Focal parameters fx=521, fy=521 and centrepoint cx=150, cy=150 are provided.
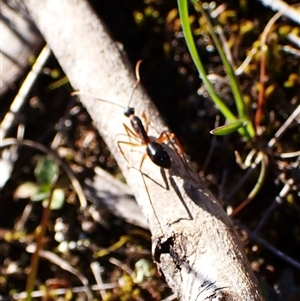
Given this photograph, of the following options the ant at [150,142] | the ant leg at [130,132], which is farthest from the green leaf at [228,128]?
the ant leg at [130,132]

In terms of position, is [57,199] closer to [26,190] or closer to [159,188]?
[26,190]

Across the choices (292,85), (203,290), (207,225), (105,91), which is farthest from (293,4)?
(203,290)

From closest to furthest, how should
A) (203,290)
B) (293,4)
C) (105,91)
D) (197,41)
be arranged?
(203,290) → (105,91) → (293,4) → (197,41)

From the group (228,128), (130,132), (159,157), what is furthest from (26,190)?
(228,128)

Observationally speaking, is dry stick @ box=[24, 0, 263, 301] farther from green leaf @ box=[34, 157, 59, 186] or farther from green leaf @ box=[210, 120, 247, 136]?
green leaf @ box=[34, 157, 59, 186]

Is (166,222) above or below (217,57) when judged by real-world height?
below

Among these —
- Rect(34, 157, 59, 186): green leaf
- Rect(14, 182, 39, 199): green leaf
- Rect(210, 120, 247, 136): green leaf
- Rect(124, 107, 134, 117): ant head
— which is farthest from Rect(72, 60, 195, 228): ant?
Rect(14, 182, 39, 199): green leaf

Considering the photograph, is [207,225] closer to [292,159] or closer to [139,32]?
[292,159]
